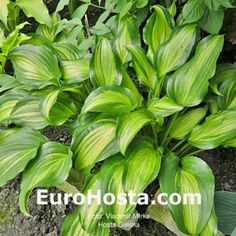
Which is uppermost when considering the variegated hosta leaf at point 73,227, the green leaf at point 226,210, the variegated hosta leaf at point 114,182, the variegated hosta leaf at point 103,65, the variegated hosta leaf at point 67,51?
the variegated hosta leaf at point 103,65

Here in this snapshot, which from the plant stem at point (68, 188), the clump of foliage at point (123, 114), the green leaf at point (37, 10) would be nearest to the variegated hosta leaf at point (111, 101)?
the clump of foliage at point (123, 114)

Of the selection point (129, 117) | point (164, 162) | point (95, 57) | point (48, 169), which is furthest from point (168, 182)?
point (95, 57)

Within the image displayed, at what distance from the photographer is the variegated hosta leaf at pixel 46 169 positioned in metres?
1.15

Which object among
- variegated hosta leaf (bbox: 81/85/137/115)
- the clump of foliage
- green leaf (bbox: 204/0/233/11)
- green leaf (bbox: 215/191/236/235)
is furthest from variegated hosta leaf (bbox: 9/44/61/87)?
green leaf (bbox: 215/191/236/235)

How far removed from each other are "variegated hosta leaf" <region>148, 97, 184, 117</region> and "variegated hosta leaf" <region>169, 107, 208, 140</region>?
13 centimetres

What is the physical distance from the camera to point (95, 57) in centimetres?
136

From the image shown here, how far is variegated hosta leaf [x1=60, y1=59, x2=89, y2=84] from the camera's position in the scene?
4.62 ft

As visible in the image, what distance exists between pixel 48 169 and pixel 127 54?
509 mm

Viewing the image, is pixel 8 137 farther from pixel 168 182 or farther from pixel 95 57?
pixel 168 182

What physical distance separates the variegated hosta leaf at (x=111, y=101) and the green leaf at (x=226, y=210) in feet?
1.21

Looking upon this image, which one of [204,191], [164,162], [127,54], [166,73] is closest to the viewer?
[204,191]

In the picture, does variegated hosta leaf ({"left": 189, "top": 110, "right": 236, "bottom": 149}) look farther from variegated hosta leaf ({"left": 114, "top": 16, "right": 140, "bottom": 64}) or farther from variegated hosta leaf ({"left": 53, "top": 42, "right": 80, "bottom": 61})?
variegated hosta leaf ({"left": 53, "top": 42, "right": 80, "bottom": 61})

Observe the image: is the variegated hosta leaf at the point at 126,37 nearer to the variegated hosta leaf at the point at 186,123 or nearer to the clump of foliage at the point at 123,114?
the clump of foliage at the point at 123,114

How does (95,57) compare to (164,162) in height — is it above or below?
above
